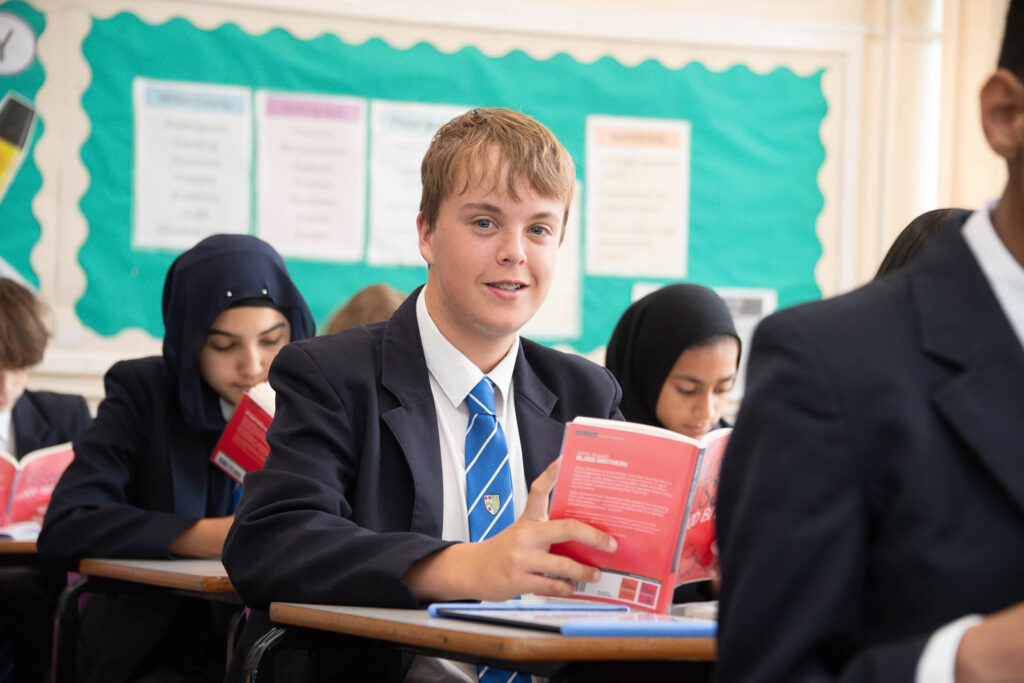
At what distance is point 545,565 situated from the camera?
150 cm

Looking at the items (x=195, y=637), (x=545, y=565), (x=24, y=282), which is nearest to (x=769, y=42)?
(x=24, y=282)

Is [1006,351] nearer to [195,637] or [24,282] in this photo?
[195,637]

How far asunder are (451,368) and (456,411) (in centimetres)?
8

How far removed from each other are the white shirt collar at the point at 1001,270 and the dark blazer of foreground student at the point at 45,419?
11.7 ft

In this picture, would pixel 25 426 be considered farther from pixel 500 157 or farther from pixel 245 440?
pixel 500 157

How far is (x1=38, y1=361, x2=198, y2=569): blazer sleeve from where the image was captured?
100 inches

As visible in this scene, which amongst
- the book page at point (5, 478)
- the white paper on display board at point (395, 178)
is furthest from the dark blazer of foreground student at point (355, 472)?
the white paper on display board at point (395, 178)

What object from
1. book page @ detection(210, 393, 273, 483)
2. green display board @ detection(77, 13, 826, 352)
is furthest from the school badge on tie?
green display board @ detection(77, 13, 826, 352)

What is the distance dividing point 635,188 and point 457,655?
3.85 meters

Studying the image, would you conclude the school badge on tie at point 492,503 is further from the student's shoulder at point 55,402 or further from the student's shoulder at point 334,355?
the student's shoulder at point 55,402

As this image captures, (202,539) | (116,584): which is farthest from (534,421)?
(116,584)

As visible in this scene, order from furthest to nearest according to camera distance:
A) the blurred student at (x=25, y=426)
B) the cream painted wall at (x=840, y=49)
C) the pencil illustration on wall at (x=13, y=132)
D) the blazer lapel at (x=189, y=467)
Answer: the cream painted wall at (x=840, y=49)
the pencil illustration on wall at (x=13, y=132)
the blurred student at (x=25, y=426)
the blazer lapel at (x=189, y=467)

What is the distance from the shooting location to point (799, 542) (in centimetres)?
82

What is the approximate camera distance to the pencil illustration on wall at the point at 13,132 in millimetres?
4332
